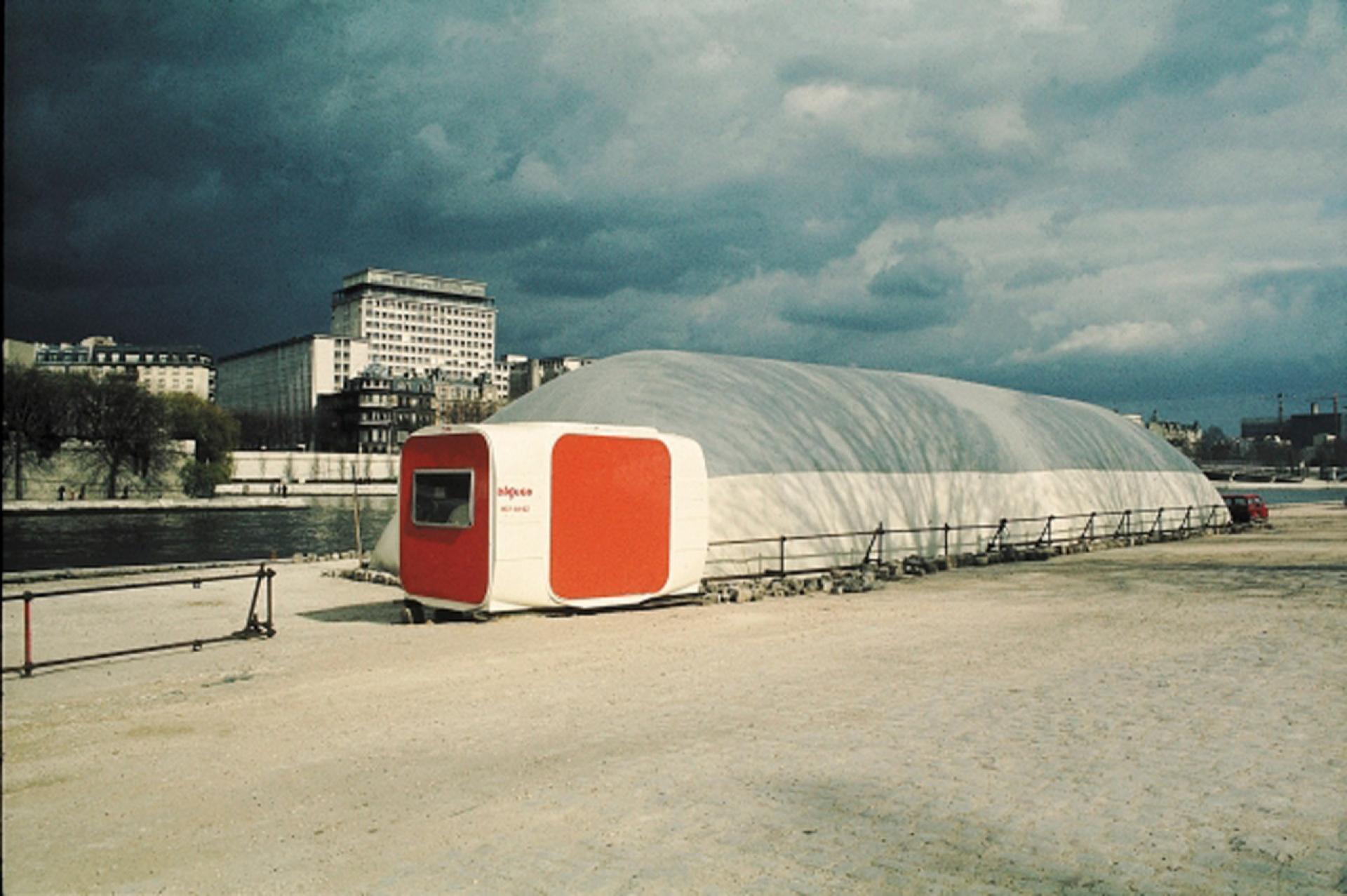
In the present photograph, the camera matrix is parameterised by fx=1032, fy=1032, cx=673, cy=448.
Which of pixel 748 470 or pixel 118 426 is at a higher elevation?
pixel 118 426

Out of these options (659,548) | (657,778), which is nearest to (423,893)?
(657,778)

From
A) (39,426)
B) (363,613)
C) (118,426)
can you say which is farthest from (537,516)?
(118,426)

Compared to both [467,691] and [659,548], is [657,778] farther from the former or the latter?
[659,548]

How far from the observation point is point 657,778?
29.9ft

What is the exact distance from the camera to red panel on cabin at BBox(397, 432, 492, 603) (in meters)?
18.2

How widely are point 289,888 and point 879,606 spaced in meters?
16.2

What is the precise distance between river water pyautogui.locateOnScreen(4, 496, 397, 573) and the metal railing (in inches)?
925

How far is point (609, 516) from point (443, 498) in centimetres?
314

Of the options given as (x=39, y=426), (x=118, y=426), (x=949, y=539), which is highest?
(x=118, y=426)

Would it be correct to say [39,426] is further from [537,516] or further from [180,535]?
[537,516]

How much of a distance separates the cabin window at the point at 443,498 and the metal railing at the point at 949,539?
711 centimetres

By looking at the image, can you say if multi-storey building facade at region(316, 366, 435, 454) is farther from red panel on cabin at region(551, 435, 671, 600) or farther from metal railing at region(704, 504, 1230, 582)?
red panel on cabin at region(551, 435, 671, 600)

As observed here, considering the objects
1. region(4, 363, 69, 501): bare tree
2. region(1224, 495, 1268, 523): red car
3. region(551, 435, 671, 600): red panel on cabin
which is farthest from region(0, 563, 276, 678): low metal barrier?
region(4, 363, 69, 501): bare tree

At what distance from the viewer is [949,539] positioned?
33.9 metres
